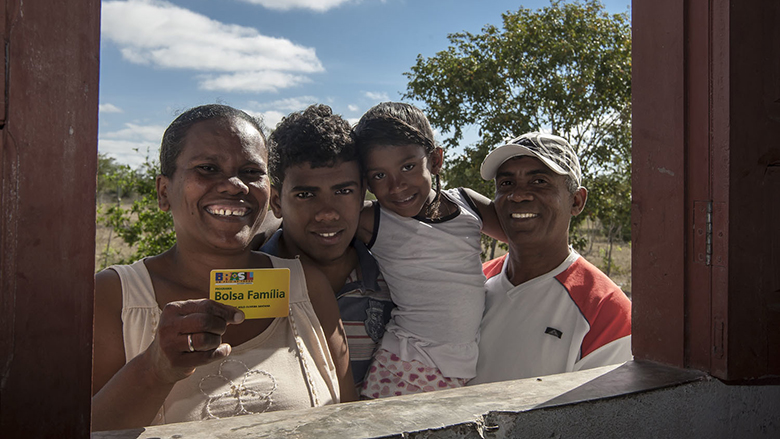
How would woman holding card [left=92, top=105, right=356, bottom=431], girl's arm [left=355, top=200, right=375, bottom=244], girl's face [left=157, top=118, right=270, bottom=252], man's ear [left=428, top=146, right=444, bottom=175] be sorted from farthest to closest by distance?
man's ear [left=428, top=146, right=444, bottom=175] → girl's arm [left=355, top=200, right=375, bottom=244] → girl's face [left=157, top=118, right=270, bottom=252] → woman holding card [left=92, top=105, right=356, bottom=431]

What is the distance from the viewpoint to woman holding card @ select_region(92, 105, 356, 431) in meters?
1.51

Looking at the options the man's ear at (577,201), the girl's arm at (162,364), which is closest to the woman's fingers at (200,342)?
the girl's arm at (162,364)

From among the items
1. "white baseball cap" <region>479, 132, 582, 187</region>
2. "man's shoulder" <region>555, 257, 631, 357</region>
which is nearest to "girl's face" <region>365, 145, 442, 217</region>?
"white baseball cap" <region>479, 132, 582, 187</region>

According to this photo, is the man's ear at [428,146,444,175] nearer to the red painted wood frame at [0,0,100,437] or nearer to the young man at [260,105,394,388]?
the young man at [260,105,394,388]

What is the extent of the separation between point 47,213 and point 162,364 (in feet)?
1.96

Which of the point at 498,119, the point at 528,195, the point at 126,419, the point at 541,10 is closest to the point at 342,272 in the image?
the point at 528,195

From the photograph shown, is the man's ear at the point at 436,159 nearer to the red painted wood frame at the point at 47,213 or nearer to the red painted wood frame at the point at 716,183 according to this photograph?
the red painted wood frame at the point at 716,183

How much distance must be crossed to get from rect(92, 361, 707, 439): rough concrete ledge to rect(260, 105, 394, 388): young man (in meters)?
1.13

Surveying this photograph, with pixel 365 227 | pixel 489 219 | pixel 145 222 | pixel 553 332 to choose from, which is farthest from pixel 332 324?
pixel 145 222

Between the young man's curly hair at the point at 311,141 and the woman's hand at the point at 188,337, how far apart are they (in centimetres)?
115

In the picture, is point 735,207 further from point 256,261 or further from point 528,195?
point 256,261

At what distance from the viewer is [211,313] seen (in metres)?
1.44

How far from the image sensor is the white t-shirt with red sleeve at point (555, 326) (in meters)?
2.43

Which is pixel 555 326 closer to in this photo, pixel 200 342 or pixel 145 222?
pixel 200 342
